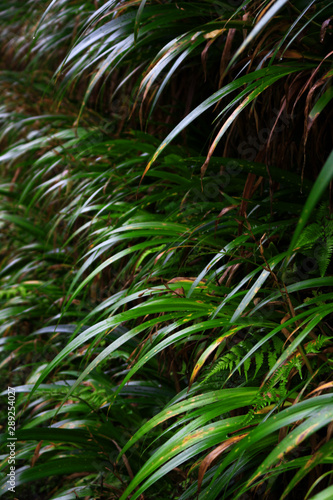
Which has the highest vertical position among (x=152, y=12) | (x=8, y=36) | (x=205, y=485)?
(x=8, y=36)

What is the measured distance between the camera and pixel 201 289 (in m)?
0.98

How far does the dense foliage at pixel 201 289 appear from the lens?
0.77 m

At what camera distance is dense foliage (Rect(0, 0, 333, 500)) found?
77cm

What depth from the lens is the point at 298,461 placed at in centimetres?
67

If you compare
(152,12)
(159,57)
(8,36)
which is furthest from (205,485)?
Result: (8,36)

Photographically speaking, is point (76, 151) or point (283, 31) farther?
point (76, 151)

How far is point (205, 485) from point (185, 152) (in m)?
0.92

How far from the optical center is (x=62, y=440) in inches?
38.4

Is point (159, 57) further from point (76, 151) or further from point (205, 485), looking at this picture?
point (205, 485)

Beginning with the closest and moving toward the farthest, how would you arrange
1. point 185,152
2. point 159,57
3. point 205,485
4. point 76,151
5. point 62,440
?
point 205,485, point 62,440, point 159,57, point 185,152, point 76,151

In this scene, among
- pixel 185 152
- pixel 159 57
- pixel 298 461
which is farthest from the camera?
pixel 185 152

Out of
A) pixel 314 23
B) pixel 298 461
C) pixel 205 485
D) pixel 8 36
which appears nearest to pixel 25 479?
pixel 205 485

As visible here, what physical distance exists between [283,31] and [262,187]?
1.14 ft

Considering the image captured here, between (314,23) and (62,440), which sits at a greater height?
(314,23)
